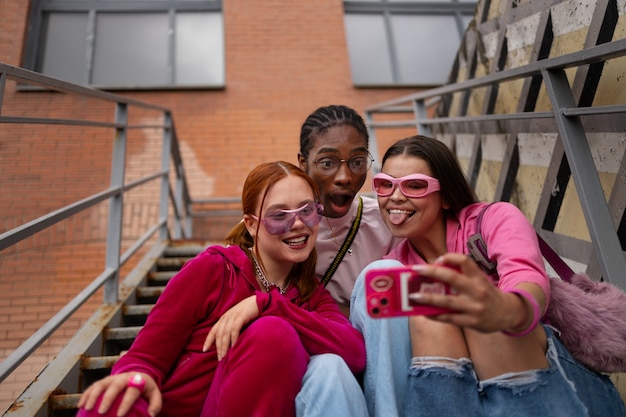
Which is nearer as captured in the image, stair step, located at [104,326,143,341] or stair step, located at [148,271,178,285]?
stair step, located at [104,326,143,341]

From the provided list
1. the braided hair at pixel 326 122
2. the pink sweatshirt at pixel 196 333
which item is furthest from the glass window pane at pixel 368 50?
the pink sweatshirt at pixel 196 333

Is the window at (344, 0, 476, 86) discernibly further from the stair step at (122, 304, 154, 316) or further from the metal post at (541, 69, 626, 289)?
the metal post at (541, 69, 626, 289)

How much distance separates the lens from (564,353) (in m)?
1.11

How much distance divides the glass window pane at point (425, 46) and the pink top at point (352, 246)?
469 cm

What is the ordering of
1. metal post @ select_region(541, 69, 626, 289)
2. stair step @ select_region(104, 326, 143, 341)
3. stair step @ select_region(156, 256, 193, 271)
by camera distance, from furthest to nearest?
stair step @ select_region(156, 256, 193, 271), stair step @ select_region(104, 326, 143, 341), metal post @ select_region(541, 69, 626, 289)

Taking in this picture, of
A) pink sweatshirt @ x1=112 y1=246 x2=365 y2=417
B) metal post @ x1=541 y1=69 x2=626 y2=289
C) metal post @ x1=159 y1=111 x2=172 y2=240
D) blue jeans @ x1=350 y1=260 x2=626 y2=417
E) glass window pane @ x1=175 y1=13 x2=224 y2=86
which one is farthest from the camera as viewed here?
glass window pane @ x1=175 y1=13 x2=224 y2=86

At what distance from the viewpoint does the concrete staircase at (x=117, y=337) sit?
164cm

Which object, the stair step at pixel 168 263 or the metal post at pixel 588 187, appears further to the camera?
the stair step at pixel 168 263

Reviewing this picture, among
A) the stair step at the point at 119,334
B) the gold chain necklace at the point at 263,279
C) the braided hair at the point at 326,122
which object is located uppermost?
the braided hair at the point at 326,122

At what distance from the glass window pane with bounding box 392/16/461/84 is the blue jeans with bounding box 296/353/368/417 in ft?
18.3

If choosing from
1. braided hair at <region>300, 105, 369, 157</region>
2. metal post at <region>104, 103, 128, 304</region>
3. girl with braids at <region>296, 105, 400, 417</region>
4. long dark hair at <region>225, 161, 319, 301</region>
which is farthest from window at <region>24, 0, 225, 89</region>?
long dark hair at <region>225, 161, 319, 301</region>

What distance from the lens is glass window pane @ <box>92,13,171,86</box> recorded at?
5723 millimetres

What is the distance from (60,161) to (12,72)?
369 centimetres

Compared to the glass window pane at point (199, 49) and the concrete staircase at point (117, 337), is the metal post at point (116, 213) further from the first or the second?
the glass window pane at point (199, 49)
